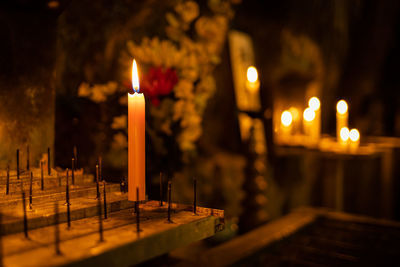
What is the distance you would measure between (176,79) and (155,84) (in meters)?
0.16

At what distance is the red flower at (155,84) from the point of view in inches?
69.7

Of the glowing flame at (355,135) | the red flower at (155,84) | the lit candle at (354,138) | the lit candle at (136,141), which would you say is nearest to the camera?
the lit candle at (136,141)

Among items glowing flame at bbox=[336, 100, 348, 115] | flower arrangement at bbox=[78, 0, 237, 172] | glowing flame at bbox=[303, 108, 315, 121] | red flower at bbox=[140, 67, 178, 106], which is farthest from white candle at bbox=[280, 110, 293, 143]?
red flower at bbox=[140, 67, 178, 106]

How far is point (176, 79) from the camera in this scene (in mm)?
1885

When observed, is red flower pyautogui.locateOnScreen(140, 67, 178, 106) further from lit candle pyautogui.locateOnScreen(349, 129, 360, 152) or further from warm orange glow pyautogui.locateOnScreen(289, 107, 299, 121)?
warm orange glow pyautogui.locateOnScreen(289, 107, 299, 121)

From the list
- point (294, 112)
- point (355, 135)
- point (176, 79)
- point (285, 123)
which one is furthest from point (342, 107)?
point (176, 79)

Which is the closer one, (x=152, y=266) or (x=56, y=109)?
(x=56, y=109)

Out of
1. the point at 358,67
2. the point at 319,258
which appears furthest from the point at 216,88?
the point at 358,67

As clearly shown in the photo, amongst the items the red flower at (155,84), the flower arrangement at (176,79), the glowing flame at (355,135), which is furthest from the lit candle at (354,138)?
the red flower at (155,84)

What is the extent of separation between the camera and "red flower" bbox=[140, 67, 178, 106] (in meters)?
1.77

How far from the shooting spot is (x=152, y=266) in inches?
62.6

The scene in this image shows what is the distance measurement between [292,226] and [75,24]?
181 cm

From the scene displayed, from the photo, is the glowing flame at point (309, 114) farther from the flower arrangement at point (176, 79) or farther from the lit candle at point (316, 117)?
the flower arrangement at point (176, 79)

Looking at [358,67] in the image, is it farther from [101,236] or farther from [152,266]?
[101,236]
